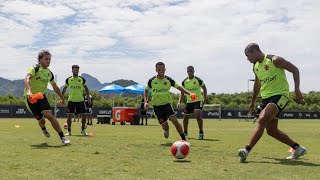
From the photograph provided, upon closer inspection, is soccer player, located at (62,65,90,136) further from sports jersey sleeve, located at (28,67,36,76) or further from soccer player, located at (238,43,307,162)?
soccer player, located at (238,43,307,162)

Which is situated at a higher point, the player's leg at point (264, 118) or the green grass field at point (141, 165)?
the player's leg at point (264, 118)

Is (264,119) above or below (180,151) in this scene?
above

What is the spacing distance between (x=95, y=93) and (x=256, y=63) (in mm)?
60195

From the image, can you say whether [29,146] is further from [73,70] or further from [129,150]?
[73,70]

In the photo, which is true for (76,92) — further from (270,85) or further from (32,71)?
(270,85)

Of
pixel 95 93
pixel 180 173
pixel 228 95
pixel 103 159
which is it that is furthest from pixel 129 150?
pixel 228 95

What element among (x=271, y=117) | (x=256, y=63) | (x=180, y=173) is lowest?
(x=180, y=173)

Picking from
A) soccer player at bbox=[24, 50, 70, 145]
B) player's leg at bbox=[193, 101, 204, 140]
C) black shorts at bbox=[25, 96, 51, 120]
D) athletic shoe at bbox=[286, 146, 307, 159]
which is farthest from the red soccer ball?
player's leg at bbox=[193, 101, 204, 140]

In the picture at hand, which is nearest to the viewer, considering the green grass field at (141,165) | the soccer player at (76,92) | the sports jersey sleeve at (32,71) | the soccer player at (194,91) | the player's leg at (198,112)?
the green grass field at (141,165)

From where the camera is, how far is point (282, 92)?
8.80 metres

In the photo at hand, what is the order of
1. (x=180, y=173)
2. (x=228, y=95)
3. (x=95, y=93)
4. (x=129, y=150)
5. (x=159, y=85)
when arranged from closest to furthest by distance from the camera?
(x=180, y=173) → (x=129, y=150) → (x=159, y=85) → (x=95, y=93) → (x=228, y=95)

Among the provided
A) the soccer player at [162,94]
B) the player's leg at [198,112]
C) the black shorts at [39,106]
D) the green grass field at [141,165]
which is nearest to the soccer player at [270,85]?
the green grass field at [141,165]

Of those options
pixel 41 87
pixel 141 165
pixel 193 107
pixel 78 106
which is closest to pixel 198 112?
pixel 193 107

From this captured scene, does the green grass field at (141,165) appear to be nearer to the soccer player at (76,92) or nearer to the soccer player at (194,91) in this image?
the soccer player at (194,91)
